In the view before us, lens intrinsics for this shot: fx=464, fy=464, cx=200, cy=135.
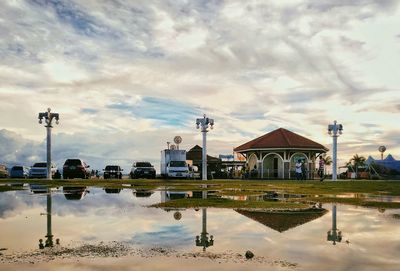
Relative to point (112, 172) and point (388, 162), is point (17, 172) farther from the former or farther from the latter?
point (388, 162)

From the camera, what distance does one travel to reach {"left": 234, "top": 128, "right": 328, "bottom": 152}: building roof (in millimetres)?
61062

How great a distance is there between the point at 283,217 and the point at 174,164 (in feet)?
125

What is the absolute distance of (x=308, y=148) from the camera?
61.4m

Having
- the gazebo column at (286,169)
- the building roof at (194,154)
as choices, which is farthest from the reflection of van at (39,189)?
the building roof at (194,154)

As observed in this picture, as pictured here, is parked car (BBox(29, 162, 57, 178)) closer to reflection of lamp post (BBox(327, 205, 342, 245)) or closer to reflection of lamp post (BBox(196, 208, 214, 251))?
reflection of lamp post (BBox(196, 208, 214, 251))

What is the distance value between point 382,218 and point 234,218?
435 centimetres

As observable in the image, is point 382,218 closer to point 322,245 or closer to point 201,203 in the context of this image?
point 322,245

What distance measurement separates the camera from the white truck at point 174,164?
50188mm

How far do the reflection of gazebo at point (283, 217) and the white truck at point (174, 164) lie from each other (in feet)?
115

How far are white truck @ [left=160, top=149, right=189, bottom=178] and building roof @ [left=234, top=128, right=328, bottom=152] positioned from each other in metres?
13.5

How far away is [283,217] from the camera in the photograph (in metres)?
13.0

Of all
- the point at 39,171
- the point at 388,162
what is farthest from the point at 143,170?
the point at 388,162

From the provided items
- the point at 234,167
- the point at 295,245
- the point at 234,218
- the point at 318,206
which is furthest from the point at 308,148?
the point at 295,245

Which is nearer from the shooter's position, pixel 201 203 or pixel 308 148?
pixel 201 203
